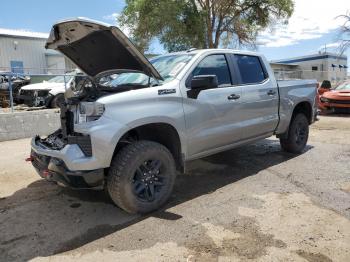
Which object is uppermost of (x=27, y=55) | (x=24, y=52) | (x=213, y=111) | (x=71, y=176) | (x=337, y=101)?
(x=24, y=52)

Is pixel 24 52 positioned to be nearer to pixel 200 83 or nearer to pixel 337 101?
pixel 337 101

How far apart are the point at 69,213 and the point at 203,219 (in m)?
1.56

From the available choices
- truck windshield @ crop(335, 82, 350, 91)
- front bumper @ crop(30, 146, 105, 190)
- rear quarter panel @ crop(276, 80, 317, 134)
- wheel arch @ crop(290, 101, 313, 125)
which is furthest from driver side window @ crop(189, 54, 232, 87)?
truck windshield @ crop(335, 82, 350, 91)

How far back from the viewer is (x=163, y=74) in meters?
4.73

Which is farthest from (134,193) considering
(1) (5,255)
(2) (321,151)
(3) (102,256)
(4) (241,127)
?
(2) (321,151)

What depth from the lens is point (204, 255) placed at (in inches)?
128

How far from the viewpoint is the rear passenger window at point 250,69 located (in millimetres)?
5480

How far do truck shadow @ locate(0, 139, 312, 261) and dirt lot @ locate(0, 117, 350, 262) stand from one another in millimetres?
11

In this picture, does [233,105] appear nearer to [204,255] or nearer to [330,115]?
[204,255]

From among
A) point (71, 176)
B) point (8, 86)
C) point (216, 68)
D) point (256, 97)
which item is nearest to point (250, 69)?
point (256, 97)

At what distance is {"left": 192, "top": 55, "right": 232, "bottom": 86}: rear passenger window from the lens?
4836 millimetres

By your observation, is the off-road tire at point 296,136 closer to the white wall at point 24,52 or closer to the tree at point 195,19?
the tree at point 195,19

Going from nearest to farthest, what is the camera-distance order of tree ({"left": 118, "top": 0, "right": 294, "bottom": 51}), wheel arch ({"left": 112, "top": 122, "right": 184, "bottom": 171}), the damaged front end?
1. the damaged front end
2. wheel arch ({"left": 112, "top": 122, "right": 184, "bottom": 171})
3. tree ({"left": 118, "top": 0, "right": 294, "bottom": 51})

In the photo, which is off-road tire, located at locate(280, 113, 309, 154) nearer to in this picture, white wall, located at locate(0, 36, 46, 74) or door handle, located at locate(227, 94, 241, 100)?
door handle, located at locate(227, 94, 241, 100)
